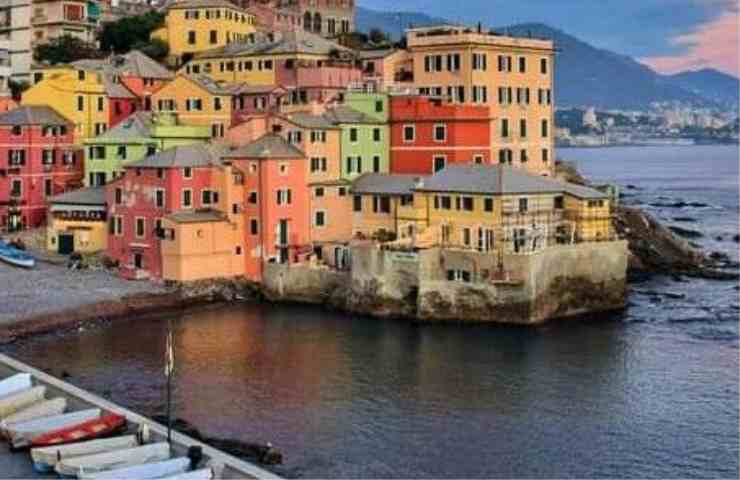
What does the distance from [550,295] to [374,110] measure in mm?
15736

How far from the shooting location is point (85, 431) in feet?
94.4

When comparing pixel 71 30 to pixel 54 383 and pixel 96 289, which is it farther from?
pixel 54 383

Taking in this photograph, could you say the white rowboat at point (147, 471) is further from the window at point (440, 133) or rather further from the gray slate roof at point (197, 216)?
the window at point (440, 133)

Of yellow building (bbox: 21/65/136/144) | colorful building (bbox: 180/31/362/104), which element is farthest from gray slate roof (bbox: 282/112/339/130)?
yellow building (bbox: 21/65/136/144)

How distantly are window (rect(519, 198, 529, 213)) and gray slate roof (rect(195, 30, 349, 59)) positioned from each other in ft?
79.3

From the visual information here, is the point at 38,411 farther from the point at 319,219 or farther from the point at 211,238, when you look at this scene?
the point at 319,219

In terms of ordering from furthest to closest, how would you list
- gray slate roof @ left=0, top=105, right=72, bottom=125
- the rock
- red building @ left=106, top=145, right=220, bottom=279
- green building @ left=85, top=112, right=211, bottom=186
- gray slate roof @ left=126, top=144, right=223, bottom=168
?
the rock < gray slate roof @ left=0, top=105, right=72, bottom=125 < green building @ left=85, top=112, right=211, bottom=186 < gray slate roof @ left=126, top=144, right=223, bottom=168 < red building @ left=106, top=145, right=220, bottom=279

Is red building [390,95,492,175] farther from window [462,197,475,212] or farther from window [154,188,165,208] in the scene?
window [154,188,165,208]

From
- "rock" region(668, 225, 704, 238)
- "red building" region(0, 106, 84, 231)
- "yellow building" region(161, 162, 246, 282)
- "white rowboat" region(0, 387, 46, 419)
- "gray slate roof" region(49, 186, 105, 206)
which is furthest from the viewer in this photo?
"rock" region(668, 225, 704, 238)

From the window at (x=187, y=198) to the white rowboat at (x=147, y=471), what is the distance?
30.4 metres

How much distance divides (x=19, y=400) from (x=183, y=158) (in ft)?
84.5

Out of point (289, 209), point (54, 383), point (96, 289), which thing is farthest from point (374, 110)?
point (54, 383)

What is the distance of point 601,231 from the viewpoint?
177 ft

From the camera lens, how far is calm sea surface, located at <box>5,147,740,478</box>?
1231 inches
